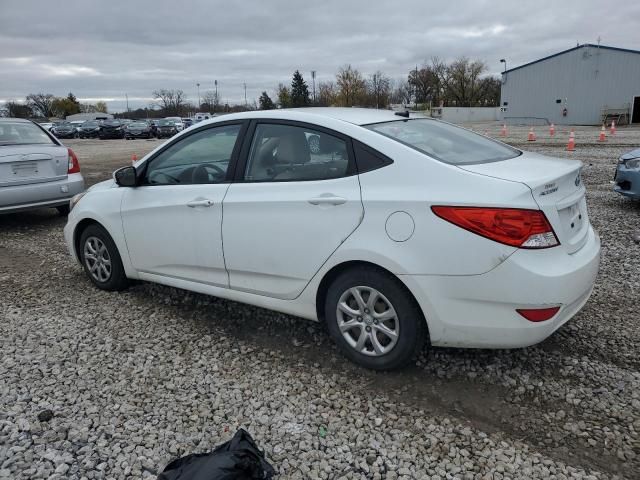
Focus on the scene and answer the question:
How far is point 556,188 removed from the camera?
2.96 m

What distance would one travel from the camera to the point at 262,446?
269 centimetres

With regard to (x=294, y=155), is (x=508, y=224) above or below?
below

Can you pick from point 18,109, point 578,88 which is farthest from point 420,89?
point 18,109

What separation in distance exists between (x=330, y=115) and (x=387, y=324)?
4.73 ft

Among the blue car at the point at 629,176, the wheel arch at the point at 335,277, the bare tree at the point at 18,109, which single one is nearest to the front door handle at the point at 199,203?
the wheel arch at the point at 335,277

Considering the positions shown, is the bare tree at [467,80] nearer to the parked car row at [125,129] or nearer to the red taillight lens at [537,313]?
the parked car row at [125,129]

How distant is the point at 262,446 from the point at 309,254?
1157 millimetres

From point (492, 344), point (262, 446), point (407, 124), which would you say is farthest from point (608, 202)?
point (262, 446)

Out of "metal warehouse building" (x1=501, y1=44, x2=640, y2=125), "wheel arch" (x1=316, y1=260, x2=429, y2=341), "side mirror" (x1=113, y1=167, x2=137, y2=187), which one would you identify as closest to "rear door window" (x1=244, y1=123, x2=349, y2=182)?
"wheel arch" (x1=316, y1=260, x2=429, y2=341)

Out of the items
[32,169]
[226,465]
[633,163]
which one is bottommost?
[226,465]

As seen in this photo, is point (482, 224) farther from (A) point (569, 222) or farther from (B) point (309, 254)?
(B) point (309, 254)

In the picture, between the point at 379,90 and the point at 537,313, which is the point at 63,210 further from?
the point at 379,90

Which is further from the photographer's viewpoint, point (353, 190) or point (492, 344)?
point (353, 190)

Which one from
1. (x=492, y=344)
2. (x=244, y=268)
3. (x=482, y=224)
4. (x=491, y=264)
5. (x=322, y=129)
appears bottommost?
(x=492, y=344)
